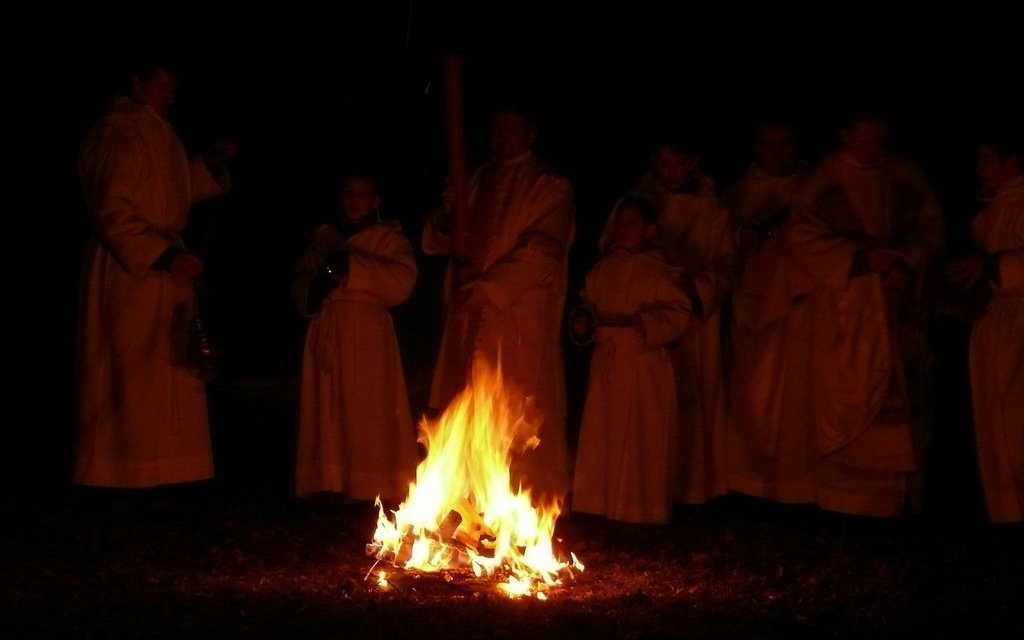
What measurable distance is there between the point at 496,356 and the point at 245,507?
5.57 feet

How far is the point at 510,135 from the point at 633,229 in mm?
927

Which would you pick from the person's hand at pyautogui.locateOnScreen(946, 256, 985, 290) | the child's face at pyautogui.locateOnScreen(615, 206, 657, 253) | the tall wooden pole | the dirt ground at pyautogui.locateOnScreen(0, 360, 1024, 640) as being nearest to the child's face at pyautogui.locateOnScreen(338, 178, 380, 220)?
the child's face at pyautogui.locateOnScreen(615, 206, 657, 253)

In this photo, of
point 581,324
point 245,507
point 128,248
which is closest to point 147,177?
point 128,248

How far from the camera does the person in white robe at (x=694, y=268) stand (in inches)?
331

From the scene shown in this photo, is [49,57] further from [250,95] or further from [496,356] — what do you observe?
[496,356]

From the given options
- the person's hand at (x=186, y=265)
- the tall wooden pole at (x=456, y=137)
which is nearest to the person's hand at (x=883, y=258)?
the tall wooden pole at (x=456, y=137)

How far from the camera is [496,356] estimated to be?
8172mm

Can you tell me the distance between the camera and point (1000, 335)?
25.4 ft

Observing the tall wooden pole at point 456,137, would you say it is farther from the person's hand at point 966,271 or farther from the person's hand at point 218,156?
the person's hand at point 966,271

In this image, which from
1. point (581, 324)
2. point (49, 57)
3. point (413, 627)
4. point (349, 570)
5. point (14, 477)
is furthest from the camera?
point (49, 57)

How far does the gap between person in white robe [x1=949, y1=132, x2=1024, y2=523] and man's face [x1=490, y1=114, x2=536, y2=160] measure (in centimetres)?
255

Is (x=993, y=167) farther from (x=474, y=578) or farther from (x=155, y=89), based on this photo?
(x=155, y=89)

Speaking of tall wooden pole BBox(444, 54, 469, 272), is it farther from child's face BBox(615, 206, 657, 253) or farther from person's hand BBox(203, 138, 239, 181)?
person's hand BBox(203, 138, 239, 181)

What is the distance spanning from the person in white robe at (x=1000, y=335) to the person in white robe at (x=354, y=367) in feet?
10.9
